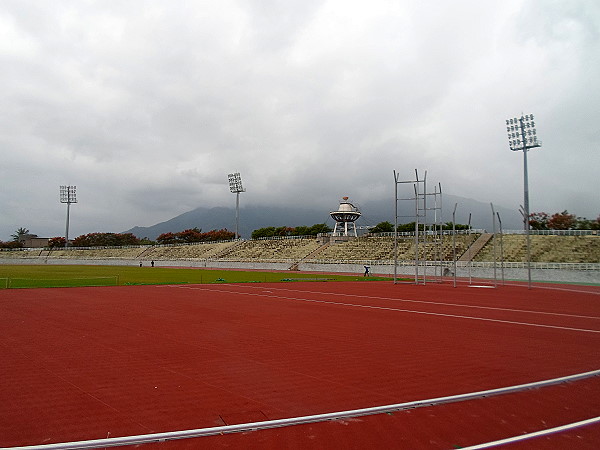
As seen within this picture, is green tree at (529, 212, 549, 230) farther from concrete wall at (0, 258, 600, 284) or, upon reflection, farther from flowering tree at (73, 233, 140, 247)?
flowering tree at (73, 233, 140, 247)

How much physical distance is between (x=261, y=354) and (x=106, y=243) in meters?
134

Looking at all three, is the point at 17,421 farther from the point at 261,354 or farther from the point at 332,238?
the point at 332,238

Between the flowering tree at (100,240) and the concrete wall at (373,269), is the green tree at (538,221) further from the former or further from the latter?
the flowering tree at (100,240)

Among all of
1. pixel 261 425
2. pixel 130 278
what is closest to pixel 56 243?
pixel 130 278

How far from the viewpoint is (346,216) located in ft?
292

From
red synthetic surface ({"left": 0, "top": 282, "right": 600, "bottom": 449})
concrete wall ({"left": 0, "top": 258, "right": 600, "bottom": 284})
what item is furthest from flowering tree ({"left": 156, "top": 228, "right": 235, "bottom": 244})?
red synthetic surface ({"left": 0, "top": 282, "right": 600, "bottom": 449})

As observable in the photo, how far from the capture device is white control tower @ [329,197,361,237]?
88.8 meters

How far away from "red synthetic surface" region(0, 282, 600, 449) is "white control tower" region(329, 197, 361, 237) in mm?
73397

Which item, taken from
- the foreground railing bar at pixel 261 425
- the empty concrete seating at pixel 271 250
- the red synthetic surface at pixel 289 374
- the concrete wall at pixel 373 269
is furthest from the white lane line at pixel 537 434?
the empty concrete seating at pixel 271 250

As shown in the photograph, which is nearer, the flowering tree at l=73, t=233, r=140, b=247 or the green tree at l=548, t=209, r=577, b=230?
the green tree at l=548, t=209, r=577, b=230

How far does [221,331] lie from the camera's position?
11984 mm

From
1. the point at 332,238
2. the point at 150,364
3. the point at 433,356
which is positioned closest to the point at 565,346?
the point at 433,356

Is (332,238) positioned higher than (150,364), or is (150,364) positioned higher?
(332,238)

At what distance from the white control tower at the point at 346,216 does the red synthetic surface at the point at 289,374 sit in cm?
7340
